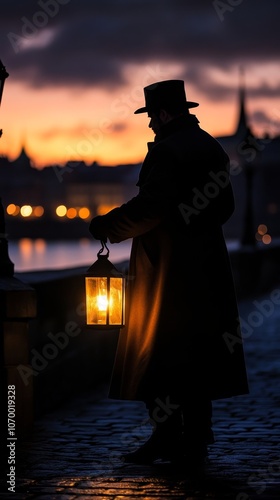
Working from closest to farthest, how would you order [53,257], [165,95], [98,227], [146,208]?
1. [146,208]
2. [98,227]
3. [165,95]
4. [53,257]

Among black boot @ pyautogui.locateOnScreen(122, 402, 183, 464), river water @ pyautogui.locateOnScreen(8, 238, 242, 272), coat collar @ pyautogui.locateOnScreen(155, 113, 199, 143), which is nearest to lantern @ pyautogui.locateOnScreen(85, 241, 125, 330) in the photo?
black boot @ pyautogui.locateOnScreen(122, 402, 183, 464)

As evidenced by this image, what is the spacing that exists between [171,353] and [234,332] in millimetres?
353

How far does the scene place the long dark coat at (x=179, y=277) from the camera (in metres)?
5.40

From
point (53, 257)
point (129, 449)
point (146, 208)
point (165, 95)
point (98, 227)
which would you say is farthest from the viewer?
point (53, 257)

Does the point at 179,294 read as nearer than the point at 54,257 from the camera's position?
Yes

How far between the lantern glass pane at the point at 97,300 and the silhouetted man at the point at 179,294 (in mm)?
156

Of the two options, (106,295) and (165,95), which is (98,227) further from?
(165,95)

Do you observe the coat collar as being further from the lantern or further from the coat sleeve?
the lantern

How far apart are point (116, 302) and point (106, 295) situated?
62mm

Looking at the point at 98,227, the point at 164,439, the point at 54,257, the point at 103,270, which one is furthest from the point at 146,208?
the point at 54,257

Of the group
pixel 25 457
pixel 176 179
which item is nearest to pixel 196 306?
pixel 176 179

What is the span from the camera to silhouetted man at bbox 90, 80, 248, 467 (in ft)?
17.8

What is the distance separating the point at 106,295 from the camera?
17.8 ft

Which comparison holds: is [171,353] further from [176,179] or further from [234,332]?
[176,179]
